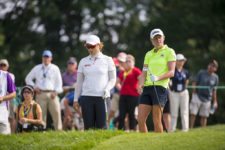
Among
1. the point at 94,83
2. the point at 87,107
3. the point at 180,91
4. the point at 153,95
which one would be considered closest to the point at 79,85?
the point at 94,83

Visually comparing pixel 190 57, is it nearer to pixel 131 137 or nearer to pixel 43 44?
pixel 43 44

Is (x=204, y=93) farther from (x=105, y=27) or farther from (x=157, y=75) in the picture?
(x=105, y=27)

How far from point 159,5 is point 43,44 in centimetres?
857

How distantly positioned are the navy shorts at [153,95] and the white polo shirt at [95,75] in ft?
3.17

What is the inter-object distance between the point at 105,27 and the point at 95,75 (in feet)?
105

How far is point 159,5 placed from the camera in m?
47.2

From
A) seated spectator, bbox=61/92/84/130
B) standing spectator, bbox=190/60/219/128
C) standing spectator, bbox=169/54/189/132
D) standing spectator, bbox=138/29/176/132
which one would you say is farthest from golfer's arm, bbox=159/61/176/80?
standing spectator, bbox=190/60/219/128

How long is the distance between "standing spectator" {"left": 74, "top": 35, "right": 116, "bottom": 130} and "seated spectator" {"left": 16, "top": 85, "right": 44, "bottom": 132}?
1581mm

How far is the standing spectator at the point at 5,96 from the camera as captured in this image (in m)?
13.1

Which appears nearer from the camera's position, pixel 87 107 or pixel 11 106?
pixel 87 107

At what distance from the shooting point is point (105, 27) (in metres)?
45.1

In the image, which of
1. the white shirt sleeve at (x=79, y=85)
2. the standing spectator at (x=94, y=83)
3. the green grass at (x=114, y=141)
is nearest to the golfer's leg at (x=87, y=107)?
the standing spectator at (x=94, y=83)

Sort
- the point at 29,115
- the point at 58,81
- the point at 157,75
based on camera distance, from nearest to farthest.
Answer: the point at 157,75 → the point at 29,115 → the point at 58,81

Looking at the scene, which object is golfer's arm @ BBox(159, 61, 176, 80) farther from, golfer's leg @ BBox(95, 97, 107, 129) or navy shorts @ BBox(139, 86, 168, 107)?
golfer's leg @ BBox(95, 97, 107, 129)
